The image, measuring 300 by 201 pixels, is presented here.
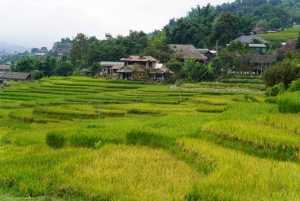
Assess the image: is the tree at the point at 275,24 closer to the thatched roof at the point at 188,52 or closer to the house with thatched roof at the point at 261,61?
the thatched roof at the point at 188,52

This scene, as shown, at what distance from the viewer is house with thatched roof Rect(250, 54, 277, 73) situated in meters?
39.1

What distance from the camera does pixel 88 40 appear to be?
6372 centimetres

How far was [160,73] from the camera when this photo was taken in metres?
40.2

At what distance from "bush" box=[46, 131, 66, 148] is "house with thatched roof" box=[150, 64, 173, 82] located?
32294 mm

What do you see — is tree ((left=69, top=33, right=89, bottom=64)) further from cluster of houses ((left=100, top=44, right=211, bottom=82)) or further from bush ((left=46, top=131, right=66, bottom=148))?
bush ((left=46, top=131, right=66, bottom=148))

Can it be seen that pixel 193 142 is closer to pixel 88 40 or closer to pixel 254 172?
pixel 254 172

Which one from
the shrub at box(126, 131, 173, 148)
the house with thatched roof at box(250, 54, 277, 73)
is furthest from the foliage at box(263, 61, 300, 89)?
the house with thatched roof at box(250, 54, 277, 73)

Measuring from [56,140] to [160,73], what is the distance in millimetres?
32724

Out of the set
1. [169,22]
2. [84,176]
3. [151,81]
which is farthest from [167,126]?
[169,22]

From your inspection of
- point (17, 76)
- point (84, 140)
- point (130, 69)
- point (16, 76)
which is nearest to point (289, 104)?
point (84, 140)

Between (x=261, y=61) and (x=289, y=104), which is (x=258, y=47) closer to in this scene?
(x=261, y=61)

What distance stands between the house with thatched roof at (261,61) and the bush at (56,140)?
3559 centimetres

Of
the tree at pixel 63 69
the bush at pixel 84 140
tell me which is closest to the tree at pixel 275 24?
the tree at pixel 63 69

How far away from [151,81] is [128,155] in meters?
32.8
